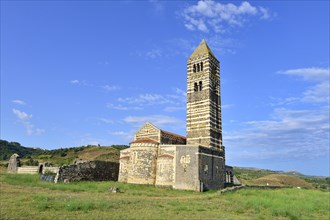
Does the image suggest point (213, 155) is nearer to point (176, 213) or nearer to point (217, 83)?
point (217, 83)

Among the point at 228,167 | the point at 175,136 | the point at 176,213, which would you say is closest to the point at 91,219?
the point at 176,213

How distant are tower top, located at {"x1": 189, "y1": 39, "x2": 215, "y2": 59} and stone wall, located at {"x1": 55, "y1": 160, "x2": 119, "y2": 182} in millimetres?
19938

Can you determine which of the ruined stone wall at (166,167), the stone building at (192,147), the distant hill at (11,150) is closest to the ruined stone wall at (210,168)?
the stone building at (192,147)

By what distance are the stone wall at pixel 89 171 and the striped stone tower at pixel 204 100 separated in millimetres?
11290

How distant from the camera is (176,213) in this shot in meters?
14.7

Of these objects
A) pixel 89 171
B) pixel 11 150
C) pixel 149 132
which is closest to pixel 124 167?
pixel 89 171

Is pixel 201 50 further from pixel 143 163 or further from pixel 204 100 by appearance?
pixel 143 163

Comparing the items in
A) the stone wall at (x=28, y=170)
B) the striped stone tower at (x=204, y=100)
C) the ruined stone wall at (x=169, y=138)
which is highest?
the striped stone tower at (x=204, y=100)

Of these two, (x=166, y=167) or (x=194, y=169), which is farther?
(x=166, y=167)

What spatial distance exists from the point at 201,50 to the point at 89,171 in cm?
2333

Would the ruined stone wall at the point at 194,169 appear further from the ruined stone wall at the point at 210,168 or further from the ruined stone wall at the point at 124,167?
the ruined stone wall at the point at 124,167

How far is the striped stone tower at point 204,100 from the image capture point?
3584cm

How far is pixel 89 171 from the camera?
32.8 m

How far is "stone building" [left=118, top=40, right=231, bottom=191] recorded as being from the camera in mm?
29859
